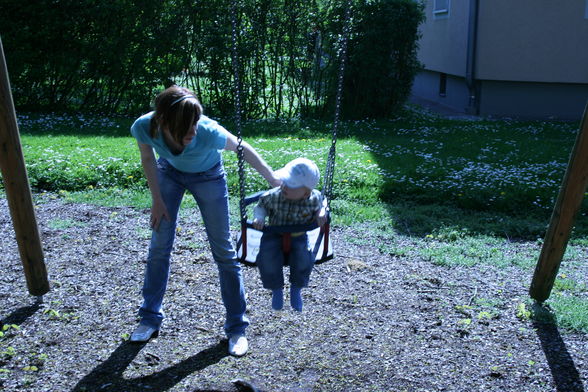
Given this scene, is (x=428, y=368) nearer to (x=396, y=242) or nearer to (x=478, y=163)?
(x=396, y=242)

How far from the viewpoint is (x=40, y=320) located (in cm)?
432

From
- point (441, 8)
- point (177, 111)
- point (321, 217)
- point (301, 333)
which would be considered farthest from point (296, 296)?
point (441, 8)

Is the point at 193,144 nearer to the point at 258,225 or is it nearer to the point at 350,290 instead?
the point at 258,225

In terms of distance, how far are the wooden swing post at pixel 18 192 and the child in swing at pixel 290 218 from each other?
66.4 inches

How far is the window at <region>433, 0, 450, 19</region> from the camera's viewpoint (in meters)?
15.3

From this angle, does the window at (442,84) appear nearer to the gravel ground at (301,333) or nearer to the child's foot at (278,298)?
the gravel ground at (301,333)

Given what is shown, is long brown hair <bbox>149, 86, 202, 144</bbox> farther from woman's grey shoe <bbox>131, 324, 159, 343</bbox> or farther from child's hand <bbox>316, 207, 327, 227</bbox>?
woman's grey shoe <bbox>131, 324, 159, 343</bbox>

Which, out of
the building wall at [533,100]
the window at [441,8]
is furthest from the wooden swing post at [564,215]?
the window at [441,8]

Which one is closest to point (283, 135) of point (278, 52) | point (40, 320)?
point (278, 52)

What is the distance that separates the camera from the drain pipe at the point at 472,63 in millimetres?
13336

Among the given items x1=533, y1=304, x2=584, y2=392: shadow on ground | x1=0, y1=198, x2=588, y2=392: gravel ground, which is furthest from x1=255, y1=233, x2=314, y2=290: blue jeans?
x1=533, y1=304, x2=584, y2=392: shadow on ground

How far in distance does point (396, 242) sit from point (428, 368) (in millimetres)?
2330

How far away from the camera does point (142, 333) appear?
400 cm

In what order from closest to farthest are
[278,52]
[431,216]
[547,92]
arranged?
[431,216] < [278,52] < [547,92]
